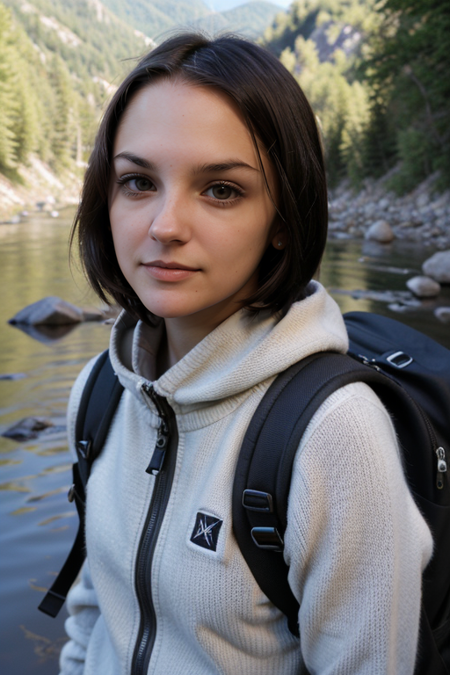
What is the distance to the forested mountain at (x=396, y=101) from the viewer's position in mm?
21922

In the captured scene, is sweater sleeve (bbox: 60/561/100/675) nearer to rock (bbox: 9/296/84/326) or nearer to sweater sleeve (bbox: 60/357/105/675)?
sweater sleeve (bbox: 60/357/105/675)

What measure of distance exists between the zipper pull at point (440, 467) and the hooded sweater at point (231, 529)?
13 centimetres

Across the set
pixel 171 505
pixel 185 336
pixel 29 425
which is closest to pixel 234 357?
pixel 185 336

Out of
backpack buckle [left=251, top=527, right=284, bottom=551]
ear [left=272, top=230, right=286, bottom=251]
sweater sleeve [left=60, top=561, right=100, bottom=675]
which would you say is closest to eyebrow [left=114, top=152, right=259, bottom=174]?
ear [left=272, top=230, right=286, bottom=251]

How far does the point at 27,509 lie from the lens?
3195 mm

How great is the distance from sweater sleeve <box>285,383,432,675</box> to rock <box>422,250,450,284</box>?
1009cm

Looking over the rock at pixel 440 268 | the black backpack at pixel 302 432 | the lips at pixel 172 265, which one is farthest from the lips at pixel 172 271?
the rock at pixel 440 268

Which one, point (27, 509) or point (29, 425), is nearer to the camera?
point (27, 509)

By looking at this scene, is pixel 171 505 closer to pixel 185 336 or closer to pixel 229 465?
pixel 229 465

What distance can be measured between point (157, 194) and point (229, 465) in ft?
1.63

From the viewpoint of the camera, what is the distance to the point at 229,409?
3.67ft

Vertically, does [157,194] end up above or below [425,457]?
above

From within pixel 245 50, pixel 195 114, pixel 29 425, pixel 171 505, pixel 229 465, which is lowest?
pixel 29 425

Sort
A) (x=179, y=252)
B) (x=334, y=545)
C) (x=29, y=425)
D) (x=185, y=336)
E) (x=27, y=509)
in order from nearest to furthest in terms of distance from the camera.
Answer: (x=334, y=545), (x=179, y=252), (x=185, y=336), (x=27, y=509), (x=29, y=425)
